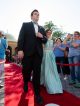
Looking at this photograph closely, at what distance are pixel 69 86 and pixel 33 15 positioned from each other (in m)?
2.70

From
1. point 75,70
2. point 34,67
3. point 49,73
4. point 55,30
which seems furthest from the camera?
point 55,30

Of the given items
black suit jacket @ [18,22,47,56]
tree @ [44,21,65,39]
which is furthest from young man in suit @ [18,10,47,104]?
tree @ [44,21,65,39]

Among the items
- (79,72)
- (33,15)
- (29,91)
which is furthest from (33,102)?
(79,72)

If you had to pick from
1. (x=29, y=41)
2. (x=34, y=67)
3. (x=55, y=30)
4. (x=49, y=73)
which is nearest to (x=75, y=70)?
(x=49, y=73)

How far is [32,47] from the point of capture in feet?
17.4

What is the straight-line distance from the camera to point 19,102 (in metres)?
5.04

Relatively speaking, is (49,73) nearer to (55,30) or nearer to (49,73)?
(49,73)

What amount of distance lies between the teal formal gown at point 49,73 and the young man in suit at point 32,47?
1.02 meters

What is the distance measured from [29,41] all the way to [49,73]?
1528 mm

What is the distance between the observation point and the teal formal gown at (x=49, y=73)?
621 cm

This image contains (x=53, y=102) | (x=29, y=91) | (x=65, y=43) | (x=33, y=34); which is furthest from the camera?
(x=65, y=43)

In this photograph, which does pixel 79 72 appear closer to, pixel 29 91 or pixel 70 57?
pixel 70 57

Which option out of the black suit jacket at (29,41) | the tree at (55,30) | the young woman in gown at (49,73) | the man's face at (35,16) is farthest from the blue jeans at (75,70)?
the tree at (55,30)

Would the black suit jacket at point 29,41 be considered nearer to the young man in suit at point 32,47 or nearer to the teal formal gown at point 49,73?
the young man in suit at point 32,47
